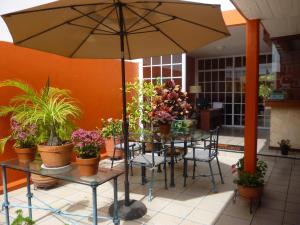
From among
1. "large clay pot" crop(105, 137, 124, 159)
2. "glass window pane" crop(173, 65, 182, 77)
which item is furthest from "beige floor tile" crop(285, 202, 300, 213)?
"glass window pane" crop(173, 65, 182, 77)

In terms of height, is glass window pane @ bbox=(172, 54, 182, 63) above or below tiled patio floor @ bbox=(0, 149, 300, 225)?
above

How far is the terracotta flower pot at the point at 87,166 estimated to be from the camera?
7.25 feet

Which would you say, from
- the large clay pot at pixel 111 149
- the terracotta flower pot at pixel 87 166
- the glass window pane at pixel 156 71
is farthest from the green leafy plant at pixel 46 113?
the glass window pane at pixel 156 71

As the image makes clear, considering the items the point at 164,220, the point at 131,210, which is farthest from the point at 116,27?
the point at 164,220

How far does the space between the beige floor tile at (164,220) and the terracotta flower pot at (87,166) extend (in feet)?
3.50

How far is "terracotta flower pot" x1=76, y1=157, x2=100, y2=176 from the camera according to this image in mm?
2208

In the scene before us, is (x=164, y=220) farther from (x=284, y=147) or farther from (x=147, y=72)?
(x=147, y=72)

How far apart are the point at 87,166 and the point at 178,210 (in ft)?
4.81

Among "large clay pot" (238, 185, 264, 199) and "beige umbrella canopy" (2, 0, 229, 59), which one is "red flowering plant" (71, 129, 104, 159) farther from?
"large clay pot" (238, 185, 264, 199)

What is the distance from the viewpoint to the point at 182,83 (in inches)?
255

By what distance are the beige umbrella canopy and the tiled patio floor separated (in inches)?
73.0

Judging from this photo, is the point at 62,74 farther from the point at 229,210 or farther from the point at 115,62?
the point at 229,210

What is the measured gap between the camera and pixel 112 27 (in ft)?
9.29

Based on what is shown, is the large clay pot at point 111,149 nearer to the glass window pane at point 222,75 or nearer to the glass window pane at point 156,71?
the glass window pane at point 156,71
